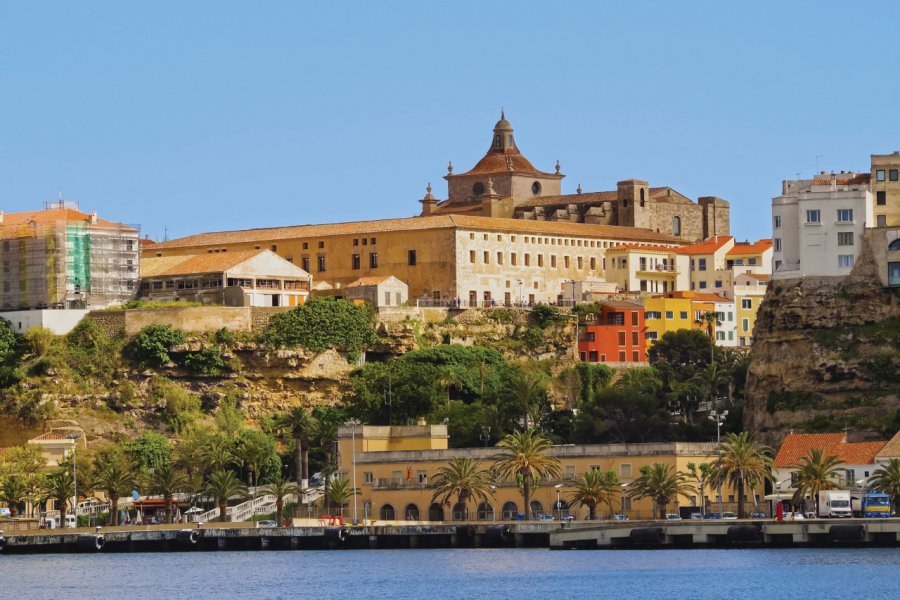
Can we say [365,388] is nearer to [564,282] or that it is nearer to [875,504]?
[564,282]

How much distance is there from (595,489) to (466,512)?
7.41 m

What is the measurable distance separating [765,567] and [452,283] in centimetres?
5398

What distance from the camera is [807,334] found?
427 feet

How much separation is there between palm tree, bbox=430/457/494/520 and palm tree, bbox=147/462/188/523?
1373cm

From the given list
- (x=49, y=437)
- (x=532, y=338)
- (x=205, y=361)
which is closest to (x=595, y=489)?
(x=205, y=361)

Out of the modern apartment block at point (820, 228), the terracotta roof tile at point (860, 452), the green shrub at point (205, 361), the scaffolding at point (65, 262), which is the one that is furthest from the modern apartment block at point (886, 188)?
the scaffolding at point (65, 262)

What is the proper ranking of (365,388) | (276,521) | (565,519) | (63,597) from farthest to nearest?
(365,388)
(276,521)
(565,519)
(63,597)

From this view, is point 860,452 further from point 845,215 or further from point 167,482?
point 167,482

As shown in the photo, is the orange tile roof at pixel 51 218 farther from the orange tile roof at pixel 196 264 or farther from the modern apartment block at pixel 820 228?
the modern apartment block at pixel 820 228

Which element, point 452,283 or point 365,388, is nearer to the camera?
point 365,388

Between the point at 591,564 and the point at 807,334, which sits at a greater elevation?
the point at 807,334

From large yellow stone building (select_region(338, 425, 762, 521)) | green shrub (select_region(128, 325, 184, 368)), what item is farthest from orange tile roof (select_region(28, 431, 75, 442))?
large yellow stone building (select_region(338, 425, 762, 521))

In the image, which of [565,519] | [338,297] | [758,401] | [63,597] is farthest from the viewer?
[338,297]

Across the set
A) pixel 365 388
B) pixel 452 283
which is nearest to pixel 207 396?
pixel 365 388
